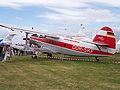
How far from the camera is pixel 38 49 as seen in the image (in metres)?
34.8

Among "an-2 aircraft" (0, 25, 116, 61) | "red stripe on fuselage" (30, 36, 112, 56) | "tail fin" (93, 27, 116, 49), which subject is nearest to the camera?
"tail fin" (93, 27, 116, 49)

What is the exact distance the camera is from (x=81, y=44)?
32.9 m

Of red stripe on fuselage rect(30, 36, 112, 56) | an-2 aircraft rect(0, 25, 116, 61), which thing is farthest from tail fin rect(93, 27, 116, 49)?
red stripe on fuselage rect(30, 36, 112, 56)

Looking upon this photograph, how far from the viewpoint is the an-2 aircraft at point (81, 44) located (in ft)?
104

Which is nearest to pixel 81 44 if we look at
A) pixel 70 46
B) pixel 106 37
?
pixel 70 46

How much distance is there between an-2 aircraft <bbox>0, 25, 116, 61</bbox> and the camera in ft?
104

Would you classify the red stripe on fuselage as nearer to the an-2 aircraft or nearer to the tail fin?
the an-2 aircraft

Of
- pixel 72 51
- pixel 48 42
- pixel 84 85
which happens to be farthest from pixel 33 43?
pixel 84 85

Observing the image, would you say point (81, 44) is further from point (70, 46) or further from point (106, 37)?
point (106, 37)

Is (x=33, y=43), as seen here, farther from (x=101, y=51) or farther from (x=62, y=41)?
(x=101, y=51)

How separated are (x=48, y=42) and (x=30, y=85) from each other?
74.6 feet

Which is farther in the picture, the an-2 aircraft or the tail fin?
the an-2 aircraft

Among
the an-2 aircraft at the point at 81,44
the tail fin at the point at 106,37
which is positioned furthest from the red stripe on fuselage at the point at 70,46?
the tail fin at the point at 106,37

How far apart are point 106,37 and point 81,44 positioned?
2.92 meters
